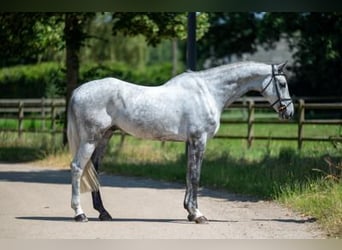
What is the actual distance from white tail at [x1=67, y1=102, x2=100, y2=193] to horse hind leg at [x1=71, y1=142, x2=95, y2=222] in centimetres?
7

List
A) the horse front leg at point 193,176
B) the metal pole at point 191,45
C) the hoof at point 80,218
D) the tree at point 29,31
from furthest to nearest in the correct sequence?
the tree at point 29,31, the metal pole at point 191,45, the horse front leg at point 193,176, the hoof at point 80,218

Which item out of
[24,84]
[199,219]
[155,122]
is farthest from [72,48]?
[24,84]

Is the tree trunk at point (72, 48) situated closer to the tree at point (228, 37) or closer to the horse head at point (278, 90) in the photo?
the horse head at point (278, 90)

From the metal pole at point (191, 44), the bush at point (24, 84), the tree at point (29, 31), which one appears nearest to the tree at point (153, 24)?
the tree at point (29, 31)

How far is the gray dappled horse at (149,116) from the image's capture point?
8.91 m

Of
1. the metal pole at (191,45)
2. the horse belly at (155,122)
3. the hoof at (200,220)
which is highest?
the metal pole at (191,45)

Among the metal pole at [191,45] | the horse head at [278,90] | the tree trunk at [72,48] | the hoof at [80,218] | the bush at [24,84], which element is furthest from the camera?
the bush at [24,84]

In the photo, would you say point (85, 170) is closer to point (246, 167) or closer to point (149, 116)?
point (149, 116)

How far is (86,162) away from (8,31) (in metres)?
8.62

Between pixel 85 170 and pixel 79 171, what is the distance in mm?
96

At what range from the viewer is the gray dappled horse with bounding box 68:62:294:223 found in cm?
891

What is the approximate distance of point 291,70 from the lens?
34688mm

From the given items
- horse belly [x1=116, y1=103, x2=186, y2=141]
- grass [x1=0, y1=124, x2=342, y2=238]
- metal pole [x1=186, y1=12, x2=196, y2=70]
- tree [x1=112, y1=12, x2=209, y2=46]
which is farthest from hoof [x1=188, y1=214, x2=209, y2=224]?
tree [x1=112, y1=12, x2=209, y2=46]
